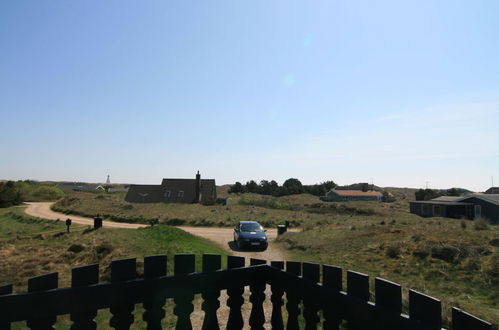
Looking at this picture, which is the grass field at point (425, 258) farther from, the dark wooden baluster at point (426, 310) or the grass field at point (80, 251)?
the dark wooden baluster at point (426, 310)

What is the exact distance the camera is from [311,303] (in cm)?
256

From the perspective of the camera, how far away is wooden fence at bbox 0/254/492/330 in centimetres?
198

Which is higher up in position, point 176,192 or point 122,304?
point 122,304

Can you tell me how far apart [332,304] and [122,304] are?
1.57m

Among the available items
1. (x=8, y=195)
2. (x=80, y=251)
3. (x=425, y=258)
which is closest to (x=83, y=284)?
(x=80, y=251)

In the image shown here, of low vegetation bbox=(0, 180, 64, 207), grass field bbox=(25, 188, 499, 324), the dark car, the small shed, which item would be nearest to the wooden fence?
grass field bbox=(25, 188, 499, 324)

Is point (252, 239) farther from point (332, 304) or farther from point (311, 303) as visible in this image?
point (332, 304)

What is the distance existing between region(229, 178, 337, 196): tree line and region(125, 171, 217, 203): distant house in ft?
87.8

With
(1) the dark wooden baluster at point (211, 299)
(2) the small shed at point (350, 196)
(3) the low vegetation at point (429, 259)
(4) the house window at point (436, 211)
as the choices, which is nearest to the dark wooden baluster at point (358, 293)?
(1) the dark wooden baluster at point (211, 299)

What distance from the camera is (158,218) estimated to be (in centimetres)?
3073

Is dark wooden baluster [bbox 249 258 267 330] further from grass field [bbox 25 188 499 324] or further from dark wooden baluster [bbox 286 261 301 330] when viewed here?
grass field [bbox 25 188 499 324]

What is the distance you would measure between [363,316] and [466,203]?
50.9 m

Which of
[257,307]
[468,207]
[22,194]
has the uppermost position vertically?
[257,307]

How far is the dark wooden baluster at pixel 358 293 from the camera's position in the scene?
2186mm
